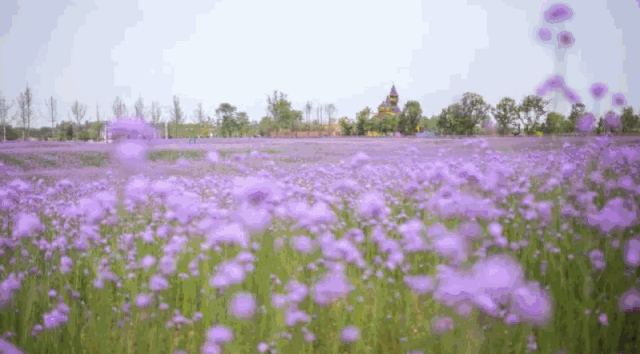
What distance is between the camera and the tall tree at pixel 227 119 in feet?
208

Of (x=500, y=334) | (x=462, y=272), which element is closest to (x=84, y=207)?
(x=462, y=272)

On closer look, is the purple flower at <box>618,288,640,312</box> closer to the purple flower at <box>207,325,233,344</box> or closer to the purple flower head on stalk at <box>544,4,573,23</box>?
the purple flower at <box>207,325,233,344</box>

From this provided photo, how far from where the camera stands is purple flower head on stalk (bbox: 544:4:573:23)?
3.84 m

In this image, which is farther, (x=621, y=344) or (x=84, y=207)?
(x=84, y=207)

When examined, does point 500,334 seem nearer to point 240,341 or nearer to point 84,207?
point 240,341

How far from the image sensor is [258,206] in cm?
249

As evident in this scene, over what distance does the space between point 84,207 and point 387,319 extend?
2.61 meters

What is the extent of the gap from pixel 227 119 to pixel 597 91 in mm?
63859

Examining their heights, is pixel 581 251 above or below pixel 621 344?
above

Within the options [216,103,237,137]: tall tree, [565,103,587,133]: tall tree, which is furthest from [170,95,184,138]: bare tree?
[565,103,587,133]: tall tree

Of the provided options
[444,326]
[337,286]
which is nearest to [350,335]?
[337,286]

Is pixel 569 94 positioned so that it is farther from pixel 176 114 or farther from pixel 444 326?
pixel 176 114

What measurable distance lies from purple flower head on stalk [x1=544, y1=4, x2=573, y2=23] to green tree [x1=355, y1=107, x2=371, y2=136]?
61011 mm

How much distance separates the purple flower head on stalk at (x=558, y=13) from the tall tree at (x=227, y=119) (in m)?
61.9
